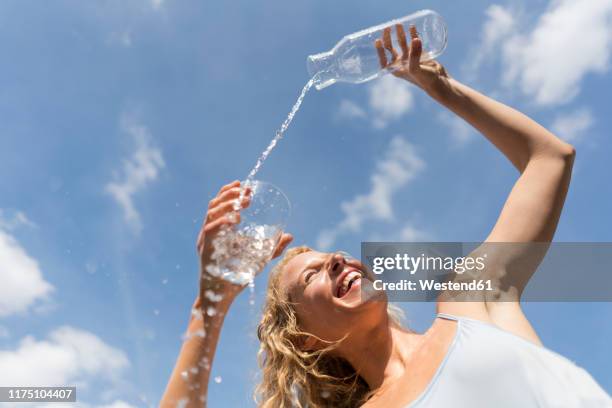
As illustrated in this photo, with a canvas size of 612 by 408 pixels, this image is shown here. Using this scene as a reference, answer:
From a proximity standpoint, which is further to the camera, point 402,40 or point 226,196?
point 402,40

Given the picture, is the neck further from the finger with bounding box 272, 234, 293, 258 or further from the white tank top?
the finger with bounding box 272, 234, 293, 258

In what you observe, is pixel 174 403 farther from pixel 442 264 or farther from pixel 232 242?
pixel 442 264

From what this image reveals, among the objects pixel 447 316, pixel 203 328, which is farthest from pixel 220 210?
pixel 447 316

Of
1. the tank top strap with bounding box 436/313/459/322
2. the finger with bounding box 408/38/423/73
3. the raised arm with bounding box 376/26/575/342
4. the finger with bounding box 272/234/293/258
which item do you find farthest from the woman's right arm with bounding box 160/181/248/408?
the finger with bounding box 408/38/423/73

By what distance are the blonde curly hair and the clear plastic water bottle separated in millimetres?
1869

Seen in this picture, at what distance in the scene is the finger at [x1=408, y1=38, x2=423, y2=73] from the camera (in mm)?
3529

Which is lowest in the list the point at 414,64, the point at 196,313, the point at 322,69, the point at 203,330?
the point at 203,330

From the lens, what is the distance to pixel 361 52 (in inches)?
186

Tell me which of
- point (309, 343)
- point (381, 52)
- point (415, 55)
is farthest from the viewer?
point (309, 343)

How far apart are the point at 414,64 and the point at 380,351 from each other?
202cm

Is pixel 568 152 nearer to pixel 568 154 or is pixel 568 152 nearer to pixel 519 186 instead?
pixel 568 154

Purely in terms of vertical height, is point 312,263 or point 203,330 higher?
point 312,263

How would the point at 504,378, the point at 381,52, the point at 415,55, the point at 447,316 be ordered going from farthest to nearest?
1. the point at 381,52
2. the point at 415,55
3. the point at 447,316
4. the point at 504,378

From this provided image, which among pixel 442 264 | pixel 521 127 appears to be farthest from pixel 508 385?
pixel 521 127
